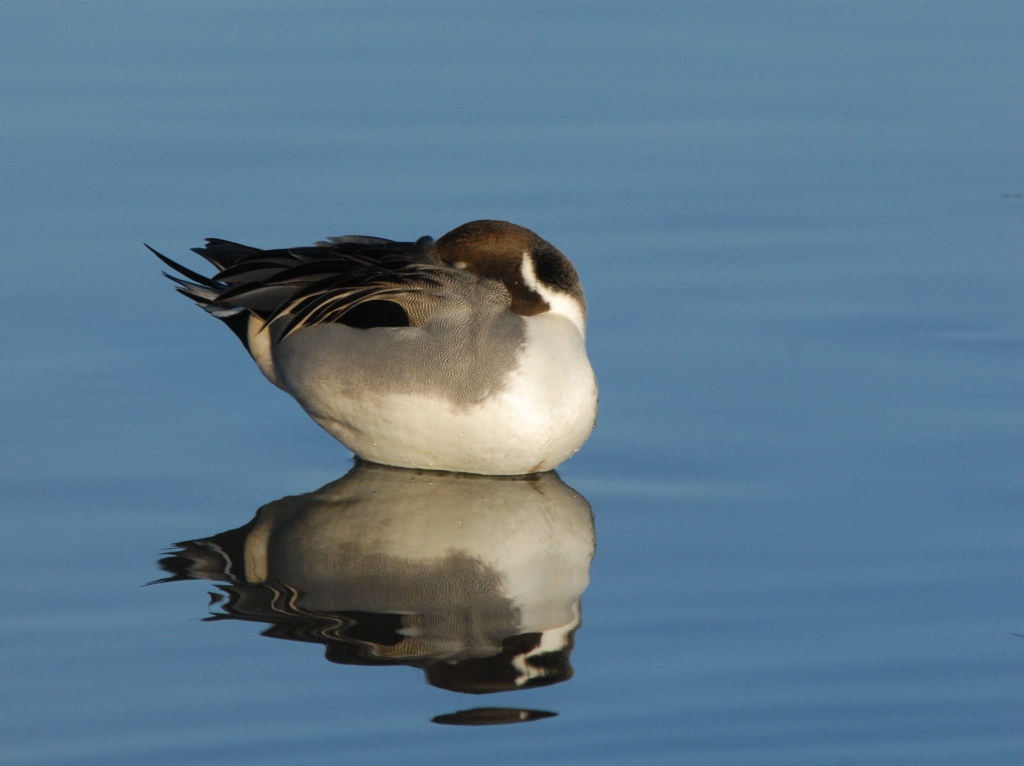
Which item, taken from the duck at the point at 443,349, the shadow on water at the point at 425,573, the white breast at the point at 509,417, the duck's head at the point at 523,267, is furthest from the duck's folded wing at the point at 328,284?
the shadow on water at the point at 425,573

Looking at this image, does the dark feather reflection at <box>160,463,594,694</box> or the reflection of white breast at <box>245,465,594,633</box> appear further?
the reflection of white breast at <box>245,465,594,633</box>

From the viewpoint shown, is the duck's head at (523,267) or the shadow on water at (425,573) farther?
the duck's head at (523,267)

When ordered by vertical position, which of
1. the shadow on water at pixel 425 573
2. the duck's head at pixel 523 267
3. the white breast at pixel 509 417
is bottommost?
the shadow on water at pixel 425 573

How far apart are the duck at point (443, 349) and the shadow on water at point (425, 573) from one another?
183mm

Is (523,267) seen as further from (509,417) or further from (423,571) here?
(423,571)

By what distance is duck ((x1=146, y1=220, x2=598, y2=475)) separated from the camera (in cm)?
627

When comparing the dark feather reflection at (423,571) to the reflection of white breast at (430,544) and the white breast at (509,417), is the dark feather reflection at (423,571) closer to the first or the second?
the reflection of white breast at (430,544)

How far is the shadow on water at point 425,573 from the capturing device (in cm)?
496

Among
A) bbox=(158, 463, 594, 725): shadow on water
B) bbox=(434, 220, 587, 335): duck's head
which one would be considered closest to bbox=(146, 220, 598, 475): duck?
bbox=(434, 220, 587, 335): duck's head

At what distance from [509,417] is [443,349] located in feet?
1.22

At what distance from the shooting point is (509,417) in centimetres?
625

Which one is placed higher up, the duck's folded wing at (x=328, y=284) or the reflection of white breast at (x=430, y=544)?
the duck's folded wing at (x=328, y=284)

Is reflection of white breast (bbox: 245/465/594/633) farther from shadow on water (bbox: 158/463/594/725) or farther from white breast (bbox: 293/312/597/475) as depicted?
white breast (bbox: 293/312/597/475)

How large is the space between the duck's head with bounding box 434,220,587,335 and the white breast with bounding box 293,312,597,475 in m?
A: 0.07
